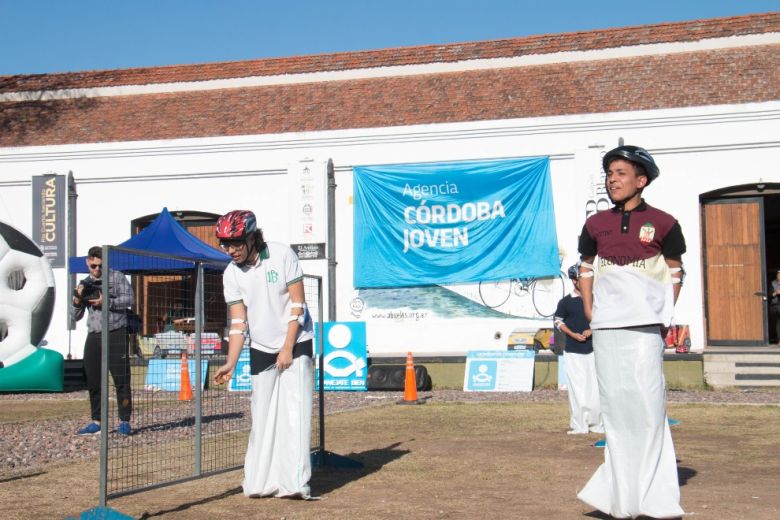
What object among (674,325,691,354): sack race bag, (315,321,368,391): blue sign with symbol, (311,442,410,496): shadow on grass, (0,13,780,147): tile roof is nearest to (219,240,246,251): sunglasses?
(311,442,410,496): shadow on grass

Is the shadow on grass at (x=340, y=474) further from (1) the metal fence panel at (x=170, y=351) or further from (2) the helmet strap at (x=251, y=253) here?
(2) the helmet strap at (x=251, y=253)

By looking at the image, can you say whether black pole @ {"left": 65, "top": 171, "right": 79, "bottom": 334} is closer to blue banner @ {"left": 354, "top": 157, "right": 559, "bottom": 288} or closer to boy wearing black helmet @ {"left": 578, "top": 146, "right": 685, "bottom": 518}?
blue banner @ {"left": 354, "top": 157, "right": 559, "bottom": 288}

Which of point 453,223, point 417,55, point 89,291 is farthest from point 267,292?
point 417,55

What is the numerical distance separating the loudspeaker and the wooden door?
7.05m

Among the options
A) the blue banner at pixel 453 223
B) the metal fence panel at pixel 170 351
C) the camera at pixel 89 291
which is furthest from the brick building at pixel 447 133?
the metal fence panel at pixel 170 351

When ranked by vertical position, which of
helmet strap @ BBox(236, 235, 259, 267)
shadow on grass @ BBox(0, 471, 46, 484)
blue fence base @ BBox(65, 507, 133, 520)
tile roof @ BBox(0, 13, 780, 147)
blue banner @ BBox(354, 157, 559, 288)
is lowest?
shadow on grass @ BBox(0, 471, 46, 484)

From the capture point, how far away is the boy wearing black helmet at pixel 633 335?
20.2 ft

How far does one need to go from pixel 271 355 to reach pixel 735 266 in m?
17.6

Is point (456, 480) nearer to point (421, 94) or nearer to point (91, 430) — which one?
point (91, 430)

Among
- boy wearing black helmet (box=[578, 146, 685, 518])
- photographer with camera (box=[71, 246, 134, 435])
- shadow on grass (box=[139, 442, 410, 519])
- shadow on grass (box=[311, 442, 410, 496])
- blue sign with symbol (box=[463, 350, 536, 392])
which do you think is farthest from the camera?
blue sign with symbol (box=[463, 350, 536, 392])

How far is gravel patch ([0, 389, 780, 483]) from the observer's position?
10.8 m

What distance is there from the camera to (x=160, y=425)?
1280 centimetres

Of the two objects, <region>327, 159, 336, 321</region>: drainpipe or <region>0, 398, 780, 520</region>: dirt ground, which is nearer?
<region>0, 398, 780, 520</region>: dirt ground

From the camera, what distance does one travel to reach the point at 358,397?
18.4m
